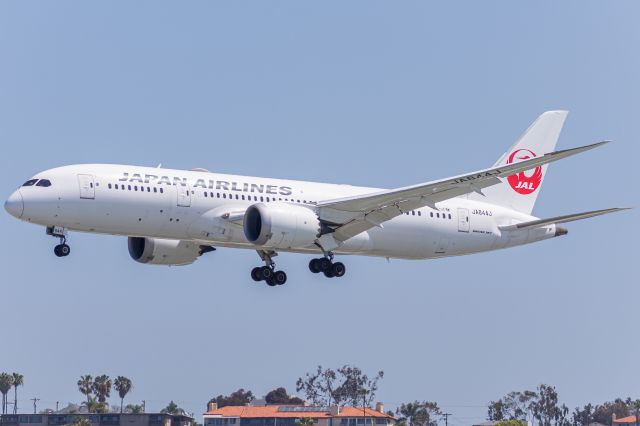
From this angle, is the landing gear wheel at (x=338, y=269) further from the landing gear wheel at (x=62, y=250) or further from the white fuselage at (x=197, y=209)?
the landing gear wheel at (x=62, y=250)

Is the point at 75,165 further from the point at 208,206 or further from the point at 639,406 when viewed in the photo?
the point at 639,406

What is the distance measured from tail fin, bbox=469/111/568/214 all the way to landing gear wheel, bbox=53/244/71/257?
22.2m

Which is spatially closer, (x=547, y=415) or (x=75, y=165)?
(x=75, y=165)

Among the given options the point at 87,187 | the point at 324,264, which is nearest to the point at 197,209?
the point at 87,187

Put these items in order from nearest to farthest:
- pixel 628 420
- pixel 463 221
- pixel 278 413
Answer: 1. pixel 463 221
2. pixel 278 413
3. pixel 628 420

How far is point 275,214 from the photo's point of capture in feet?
189

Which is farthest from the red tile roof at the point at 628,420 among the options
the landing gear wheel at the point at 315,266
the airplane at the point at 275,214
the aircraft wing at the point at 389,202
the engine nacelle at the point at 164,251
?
the aircraft wing at the point at 389,202

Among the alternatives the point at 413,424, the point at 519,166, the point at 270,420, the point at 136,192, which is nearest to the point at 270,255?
the point at 136,192

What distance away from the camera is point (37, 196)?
181 ft

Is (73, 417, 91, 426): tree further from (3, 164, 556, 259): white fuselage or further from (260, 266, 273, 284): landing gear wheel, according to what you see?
(3, 164, 556, 259): white fuselage

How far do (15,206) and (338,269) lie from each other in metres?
16.1

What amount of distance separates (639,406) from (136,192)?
11297 centimetres

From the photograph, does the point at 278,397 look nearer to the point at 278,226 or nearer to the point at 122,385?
the point at 122,385

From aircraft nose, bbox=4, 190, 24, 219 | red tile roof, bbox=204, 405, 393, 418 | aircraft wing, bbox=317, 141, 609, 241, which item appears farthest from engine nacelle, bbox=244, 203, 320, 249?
red tile roof, bbox=204, 405, 393, 418
